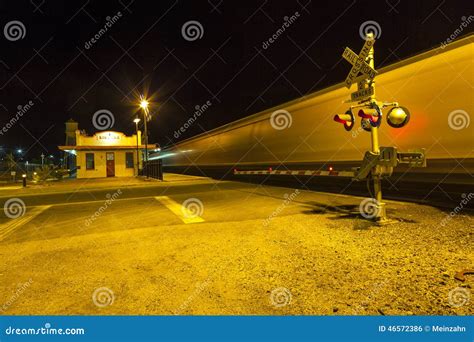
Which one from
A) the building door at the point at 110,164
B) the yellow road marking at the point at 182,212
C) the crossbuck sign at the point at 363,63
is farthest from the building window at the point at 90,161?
the crossbuck sign at the point at 363,63

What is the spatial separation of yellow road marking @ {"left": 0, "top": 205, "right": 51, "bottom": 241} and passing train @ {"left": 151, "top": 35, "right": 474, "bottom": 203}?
8526 mm

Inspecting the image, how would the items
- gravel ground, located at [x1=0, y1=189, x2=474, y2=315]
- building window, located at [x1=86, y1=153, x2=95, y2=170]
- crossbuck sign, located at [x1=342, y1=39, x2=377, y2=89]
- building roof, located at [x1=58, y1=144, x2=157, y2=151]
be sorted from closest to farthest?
1. gravel ground, located at [x1=0, y1=189, x2=474, y2=315]
2. crossbuck sign, located at [x1=342, y1=39, x2=377, y2=89]
3. building roof, located at [x1=58, y1=144, x2=157, y2=151]
4. building window, located at [x1=86, y1=153, x2=95, y2=170]

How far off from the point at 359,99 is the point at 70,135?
3825 centimetres

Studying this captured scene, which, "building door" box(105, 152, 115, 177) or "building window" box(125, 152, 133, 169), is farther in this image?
"building window" box(125, 152, 133, 169)

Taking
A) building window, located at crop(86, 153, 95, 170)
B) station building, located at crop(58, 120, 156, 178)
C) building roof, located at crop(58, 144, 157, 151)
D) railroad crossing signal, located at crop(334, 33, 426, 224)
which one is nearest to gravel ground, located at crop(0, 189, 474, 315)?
railroad crossing signal, located at crop(334, 33, 426, 224)

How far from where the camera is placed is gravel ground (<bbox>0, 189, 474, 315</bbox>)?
10.4ft

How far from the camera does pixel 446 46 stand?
680 centimetres

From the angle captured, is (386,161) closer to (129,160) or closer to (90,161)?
(129,160)

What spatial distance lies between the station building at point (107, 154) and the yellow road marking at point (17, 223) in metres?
19.5

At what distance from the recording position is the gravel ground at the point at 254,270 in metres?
3.17

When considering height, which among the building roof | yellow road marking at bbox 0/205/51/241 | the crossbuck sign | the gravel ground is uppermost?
the crossbuck sign

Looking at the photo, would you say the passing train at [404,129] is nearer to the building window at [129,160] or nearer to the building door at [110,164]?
the building window at [129,160]

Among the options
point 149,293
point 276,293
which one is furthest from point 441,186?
point 149,293

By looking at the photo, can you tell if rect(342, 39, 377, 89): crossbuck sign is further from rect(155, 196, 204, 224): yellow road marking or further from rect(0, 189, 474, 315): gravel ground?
rect(155, 196, 204, 224): yellow road marking
